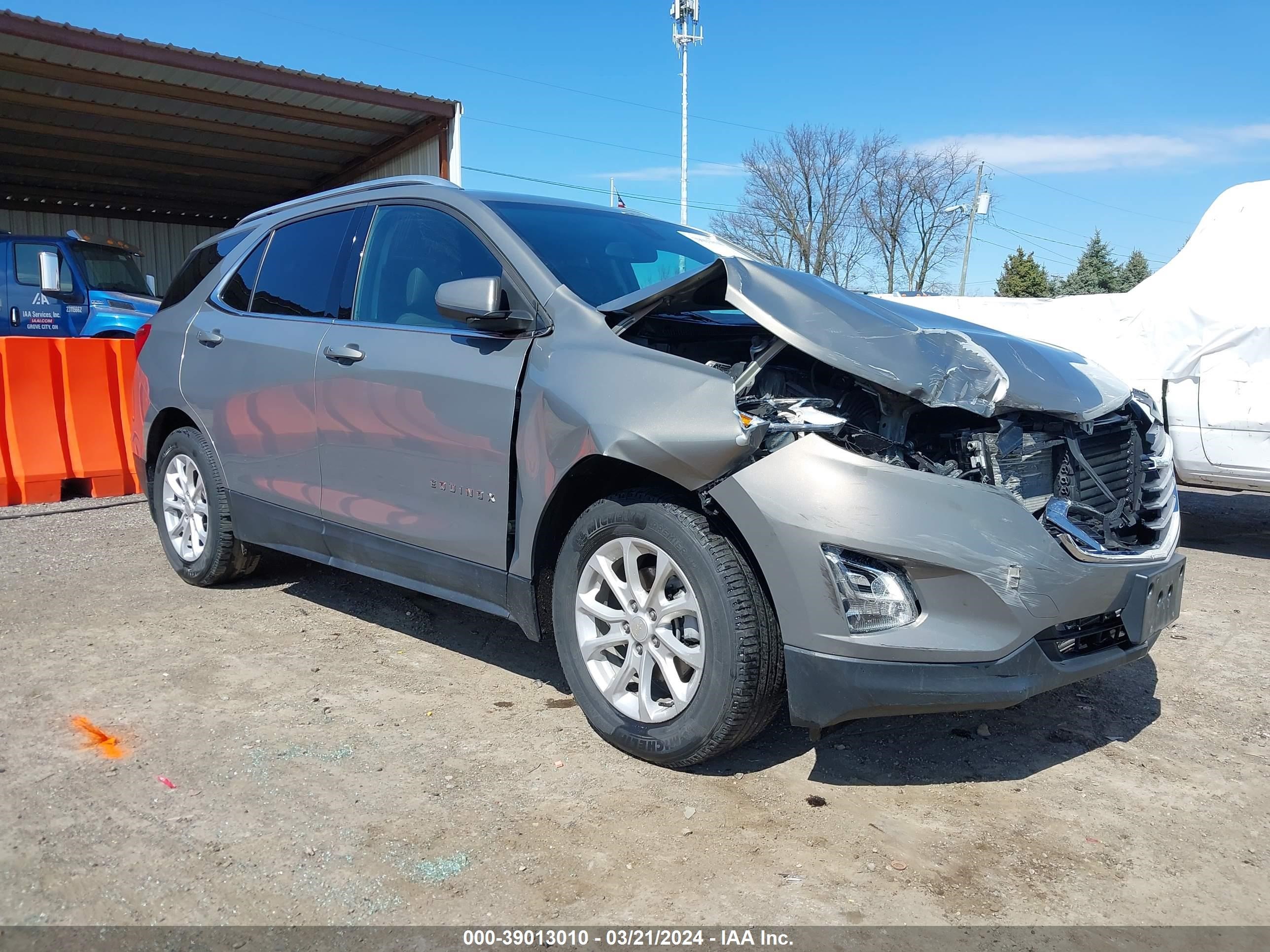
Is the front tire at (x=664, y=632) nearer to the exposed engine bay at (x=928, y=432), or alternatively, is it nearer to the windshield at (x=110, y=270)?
the exposed engine bay at (x=928, y=432)

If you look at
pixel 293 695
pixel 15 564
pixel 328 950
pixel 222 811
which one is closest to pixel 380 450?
pixel 293 695

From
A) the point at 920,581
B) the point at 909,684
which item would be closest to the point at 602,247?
the point at 920,581

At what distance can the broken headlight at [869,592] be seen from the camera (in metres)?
2.64

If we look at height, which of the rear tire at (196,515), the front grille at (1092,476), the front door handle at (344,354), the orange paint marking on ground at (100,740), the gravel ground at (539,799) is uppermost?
the front door handle at (344,354)

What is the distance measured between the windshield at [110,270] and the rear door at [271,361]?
8.73 meters

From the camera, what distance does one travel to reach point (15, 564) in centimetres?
554

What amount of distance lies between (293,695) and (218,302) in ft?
7.19

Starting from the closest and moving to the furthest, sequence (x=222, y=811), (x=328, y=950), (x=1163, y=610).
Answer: (x=328, y=950) → (x=222, y=811) → (x=1163, y=610)

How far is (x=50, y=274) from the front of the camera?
37.3 feet

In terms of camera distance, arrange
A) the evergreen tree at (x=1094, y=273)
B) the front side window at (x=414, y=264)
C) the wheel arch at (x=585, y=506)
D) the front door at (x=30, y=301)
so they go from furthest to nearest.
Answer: the evergreen tree at (x=1094, y=273) → the front door at (x=30, y=301) → the front side window at (x=414, y=264) → the wheel arch at (x=585, y=506)

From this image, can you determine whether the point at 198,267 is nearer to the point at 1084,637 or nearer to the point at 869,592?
the point at 869,592

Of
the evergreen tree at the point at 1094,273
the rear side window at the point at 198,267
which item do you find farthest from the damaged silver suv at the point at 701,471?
the evergreen tree at the point at 1094,273

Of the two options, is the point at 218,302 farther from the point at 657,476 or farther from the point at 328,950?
the point at 328,950

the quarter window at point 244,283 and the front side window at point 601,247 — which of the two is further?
the quarter window at point 244,283
